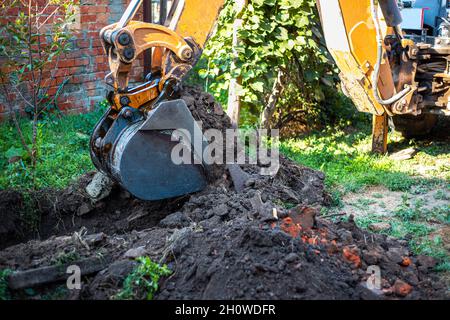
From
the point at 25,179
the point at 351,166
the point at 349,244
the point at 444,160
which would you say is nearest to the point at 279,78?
the point at 351,166

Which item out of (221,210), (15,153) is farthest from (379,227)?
(15,153)

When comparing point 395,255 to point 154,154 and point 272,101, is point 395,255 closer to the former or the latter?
point 154,154

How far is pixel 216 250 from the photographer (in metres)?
4.46

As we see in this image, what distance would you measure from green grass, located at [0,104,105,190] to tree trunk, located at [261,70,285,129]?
229 cm

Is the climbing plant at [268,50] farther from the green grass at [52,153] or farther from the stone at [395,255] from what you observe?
the stone at [395,255]

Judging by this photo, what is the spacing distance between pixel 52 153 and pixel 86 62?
6.82 ft

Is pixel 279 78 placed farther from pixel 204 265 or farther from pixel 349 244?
pixel 204 265

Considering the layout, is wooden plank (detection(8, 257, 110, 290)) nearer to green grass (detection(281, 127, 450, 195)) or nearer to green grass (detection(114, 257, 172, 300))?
green grass (detection(114, 257, 172, 300))

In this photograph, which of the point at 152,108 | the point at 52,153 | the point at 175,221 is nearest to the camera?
the point at 175,221

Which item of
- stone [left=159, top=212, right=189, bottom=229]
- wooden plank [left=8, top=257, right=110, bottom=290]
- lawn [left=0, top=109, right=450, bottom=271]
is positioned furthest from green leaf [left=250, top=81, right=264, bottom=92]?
wooden plank [left=8, top=257, right=110, bottom=290]

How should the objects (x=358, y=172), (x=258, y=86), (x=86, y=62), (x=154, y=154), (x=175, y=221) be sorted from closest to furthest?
(x=175, y=221) → (x=154, y=154) → (x=358, y=172) → (x=258, y=86) → (x=86, y=62)

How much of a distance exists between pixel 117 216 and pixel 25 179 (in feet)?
3.82

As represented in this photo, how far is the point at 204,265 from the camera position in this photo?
14.0ft

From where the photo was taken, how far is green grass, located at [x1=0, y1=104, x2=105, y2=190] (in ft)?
21.4
